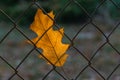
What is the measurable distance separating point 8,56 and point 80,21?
2.65 m

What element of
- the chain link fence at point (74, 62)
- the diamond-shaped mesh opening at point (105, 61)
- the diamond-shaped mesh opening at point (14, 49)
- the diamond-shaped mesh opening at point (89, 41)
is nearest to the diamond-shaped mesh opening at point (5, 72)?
the chain link fence at point (74, 62)

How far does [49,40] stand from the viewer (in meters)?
2.59

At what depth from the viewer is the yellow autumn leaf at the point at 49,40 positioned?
2.54 meters

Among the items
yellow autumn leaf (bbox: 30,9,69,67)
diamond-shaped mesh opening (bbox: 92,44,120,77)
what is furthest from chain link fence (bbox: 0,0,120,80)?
yellow autumn leaf (bbox: 30,9,69,67)

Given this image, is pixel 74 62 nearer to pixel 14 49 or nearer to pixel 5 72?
pixel 5 72

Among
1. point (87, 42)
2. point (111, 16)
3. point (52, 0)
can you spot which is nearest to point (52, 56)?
point (87, 42)

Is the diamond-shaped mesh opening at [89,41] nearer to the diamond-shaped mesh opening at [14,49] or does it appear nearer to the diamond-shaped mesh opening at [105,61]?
the diamond-shaped mesh opening at [105,61]

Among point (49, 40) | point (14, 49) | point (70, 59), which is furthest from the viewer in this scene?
point (14, 49)

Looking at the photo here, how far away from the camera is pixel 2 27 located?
29.2 ft

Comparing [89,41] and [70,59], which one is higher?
[89,41]

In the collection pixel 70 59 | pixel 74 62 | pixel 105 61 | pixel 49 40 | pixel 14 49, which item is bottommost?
pixel 49 40

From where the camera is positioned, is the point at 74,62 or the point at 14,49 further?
the point at 14,49

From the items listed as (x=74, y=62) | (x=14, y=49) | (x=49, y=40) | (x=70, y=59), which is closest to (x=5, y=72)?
(x=74, y=62)

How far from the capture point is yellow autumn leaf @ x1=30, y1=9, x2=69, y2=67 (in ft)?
8.34
